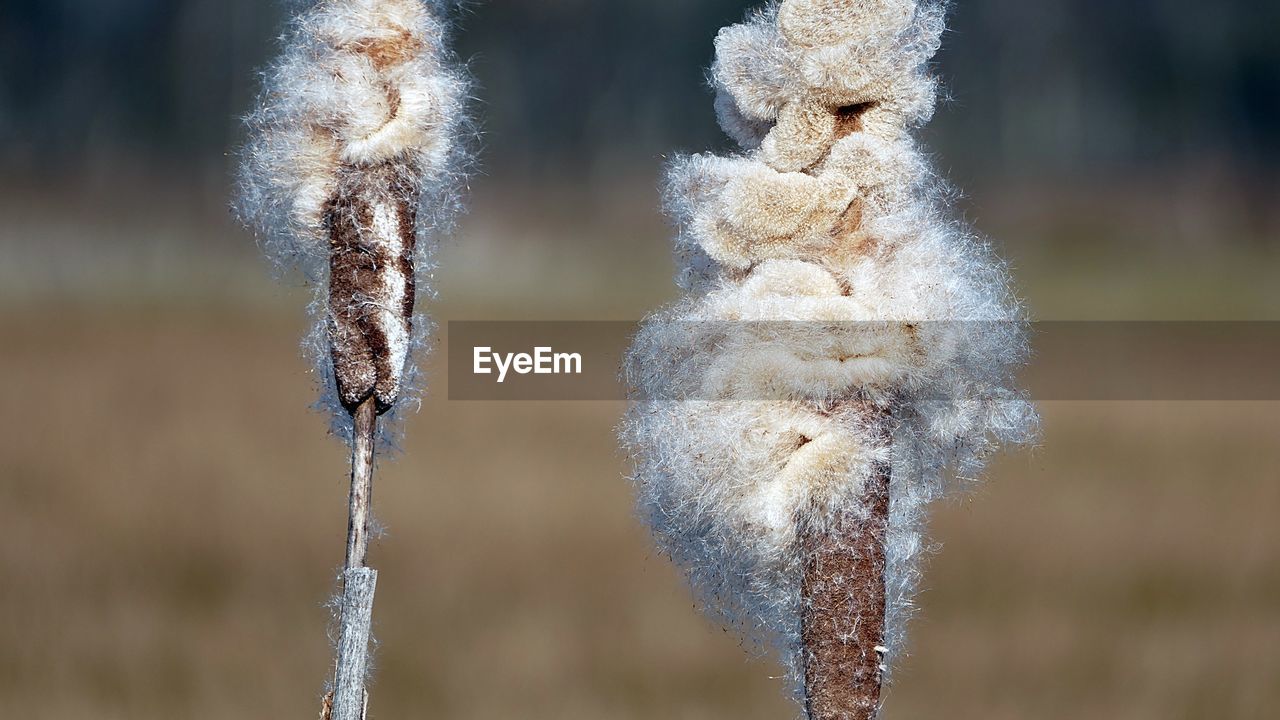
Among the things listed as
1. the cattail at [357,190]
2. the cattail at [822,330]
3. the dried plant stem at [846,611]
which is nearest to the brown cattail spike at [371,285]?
the cattail at [357,190]

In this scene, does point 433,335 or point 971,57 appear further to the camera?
point 971,57

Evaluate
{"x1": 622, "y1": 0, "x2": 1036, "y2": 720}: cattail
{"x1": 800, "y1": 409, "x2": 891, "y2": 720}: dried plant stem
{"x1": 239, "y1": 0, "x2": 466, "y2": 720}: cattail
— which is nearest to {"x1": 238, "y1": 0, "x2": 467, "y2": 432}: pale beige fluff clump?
{"x1": 239, "y1": 0, "x2": 466, "y2": 720}: cattail

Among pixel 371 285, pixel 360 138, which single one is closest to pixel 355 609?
pixel 371 285

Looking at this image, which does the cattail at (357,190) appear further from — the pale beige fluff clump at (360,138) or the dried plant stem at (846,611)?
the dried plant stem at (846,611)

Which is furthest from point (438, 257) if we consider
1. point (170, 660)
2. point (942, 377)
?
point (170, 660)

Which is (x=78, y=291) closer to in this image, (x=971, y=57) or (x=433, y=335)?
(x=971, y=57)

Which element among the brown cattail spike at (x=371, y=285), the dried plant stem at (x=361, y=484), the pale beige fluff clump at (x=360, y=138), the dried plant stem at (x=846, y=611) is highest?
the pale beige fluff clump at (x=360, y=138)
